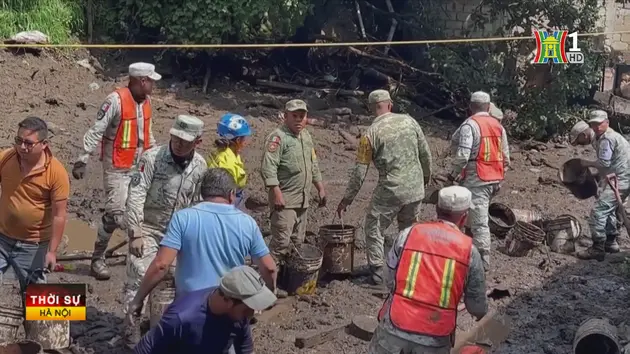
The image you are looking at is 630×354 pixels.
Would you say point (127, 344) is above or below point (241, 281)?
below

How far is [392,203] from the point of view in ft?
29.0

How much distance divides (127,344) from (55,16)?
10981mm

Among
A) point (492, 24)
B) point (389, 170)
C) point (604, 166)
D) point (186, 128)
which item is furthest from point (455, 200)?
point (492, 24)

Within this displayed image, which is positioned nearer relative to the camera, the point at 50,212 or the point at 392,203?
the point at 50,212

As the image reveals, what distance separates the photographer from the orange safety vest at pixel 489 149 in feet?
29.7

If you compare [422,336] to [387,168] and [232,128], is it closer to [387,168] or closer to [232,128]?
[232,128]

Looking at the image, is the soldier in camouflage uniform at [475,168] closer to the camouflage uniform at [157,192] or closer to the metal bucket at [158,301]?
the camouflage uniform at [157,192]

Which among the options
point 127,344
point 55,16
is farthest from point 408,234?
point 55,16

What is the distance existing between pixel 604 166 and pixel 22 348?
6900 mm

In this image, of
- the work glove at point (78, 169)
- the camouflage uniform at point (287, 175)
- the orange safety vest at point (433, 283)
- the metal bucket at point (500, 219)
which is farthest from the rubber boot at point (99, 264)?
the metal bucket at point (500, 219)

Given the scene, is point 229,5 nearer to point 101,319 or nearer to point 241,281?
point 101,319

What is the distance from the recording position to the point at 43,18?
53.1ft

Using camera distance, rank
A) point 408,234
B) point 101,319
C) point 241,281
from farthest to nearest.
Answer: point 101,319 < point 408,234 < point 241,281

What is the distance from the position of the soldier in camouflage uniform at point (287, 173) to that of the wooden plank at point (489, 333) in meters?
2.01
